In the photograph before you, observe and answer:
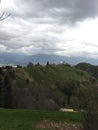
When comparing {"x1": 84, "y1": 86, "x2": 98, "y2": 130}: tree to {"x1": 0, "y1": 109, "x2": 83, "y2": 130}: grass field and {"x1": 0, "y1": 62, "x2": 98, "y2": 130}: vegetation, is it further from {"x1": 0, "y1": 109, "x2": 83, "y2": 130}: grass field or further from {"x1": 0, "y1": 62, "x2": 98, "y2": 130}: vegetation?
{"x1": 0, "y1": 109, "x2": 83, "y2": 130}: grass field

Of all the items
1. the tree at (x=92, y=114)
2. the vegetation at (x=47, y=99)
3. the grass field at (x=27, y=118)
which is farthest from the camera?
the grass field at (x=27, y=118)

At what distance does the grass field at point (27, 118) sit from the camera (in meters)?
27.0

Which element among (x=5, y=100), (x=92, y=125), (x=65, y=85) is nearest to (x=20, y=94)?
(x=5, y=100)

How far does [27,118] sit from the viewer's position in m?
31.7

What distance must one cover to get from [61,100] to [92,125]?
424 feet

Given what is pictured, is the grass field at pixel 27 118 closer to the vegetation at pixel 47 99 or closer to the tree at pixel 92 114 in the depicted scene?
the vegetation at pixel 47 99

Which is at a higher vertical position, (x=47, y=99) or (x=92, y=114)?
(x=92, y=114)

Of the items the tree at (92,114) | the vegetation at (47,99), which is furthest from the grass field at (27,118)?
the tree at (92,114)

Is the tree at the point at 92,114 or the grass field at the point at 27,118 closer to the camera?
the tree at the point at 92,114

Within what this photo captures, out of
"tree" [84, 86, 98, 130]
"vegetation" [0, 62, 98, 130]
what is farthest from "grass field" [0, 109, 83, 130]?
"tree" [84, 86, 98, 130]

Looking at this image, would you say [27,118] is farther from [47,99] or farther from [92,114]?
[47,99]

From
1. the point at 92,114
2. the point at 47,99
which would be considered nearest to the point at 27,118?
the point at 92,114

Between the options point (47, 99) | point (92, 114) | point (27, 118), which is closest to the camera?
point (92, 114)

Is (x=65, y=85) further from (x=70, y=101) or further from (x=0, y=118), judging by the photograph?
(x=0, y=118)
